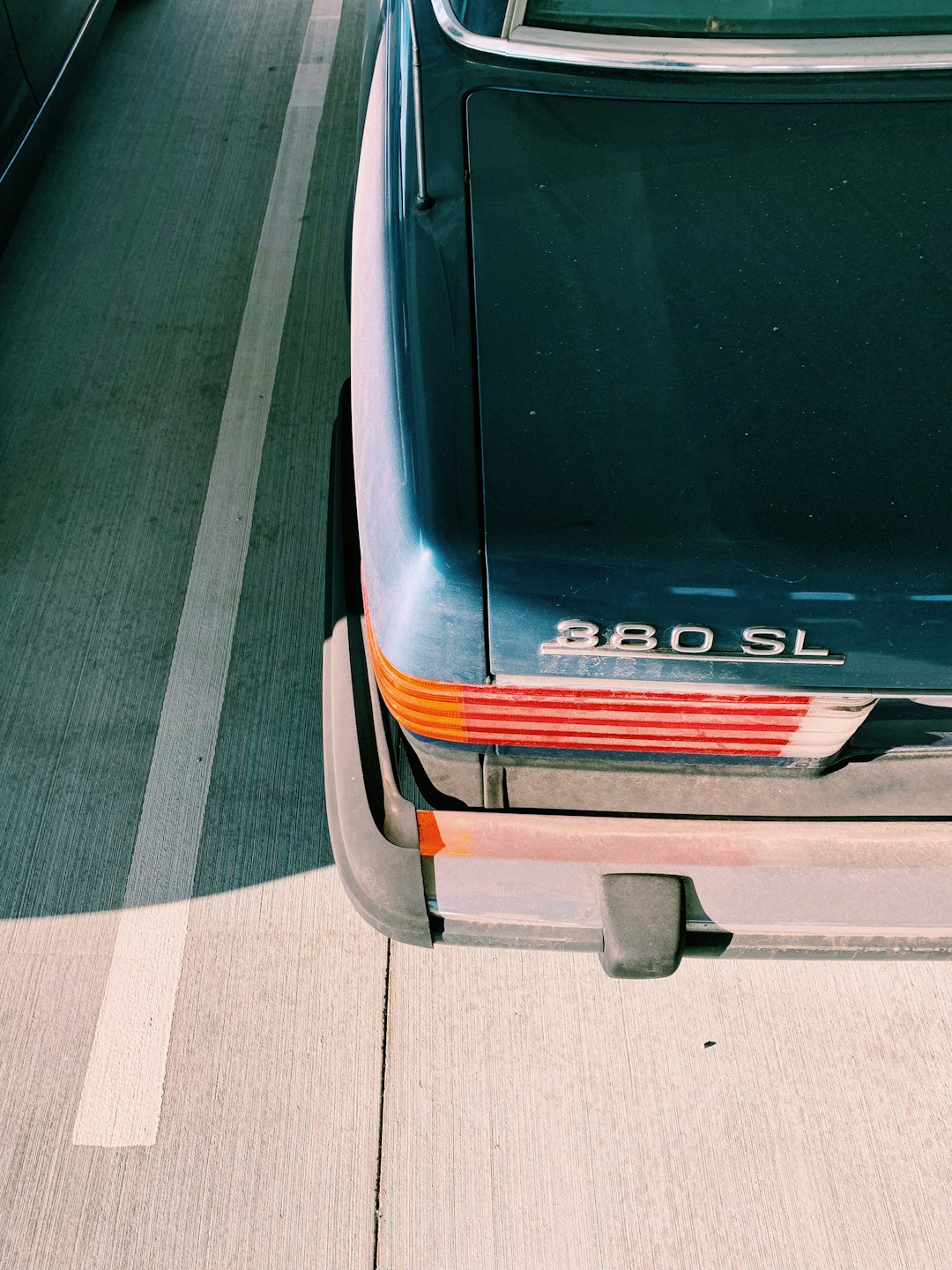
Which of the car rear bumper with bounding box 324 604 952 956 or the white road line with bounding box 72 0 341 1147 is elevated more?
the car rear bumper with bounding box 324 604 952 956

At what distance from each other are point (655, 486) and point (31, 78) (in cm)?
345

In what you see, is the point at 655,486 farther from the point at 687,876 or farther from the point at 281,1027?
A: the point at 281,1027

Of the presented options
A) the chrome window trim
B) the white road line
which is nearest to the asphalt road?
the white road line

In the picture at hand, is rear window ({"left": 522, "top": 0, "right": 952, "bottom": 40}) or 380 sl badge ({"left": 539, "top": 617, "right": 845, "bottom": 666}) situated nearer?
380 sl badge ({"left": 539, "top": 617, "right": 845, "bottom": 666})

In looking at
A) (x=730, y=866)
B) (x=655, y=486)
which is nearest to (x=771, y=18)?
(x=655, y=486)

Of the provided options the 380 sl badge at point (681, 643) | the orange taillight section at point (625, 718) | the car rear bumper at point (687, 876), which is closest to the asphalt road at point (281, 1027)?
the car rear bumper at point (687, 876)

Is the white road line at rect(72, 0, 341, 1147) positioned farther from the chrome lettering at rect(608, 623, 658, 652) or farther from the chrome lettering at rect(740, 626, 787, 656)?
the chrome lettering at rect(740, 626, 787, 656)

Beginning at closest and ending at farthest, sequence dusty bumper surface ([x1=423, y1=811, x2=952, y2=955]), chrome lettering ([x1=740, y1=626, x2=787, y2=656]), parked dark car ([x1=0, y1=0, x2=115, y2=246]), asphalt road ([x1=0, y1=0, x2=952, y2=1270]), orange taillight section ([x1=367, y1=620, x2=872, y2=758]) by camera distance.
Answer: chrome lettering ([x1=740, y1=626, x2=787, y2=656]) → orange taillight section ([x1=367, y1=620, x2=872, y2=758]) → dusty bumper surface ([x1=423, y1=811, x2=952, y2=955]) → asphalt road ([x1=0, y1=0, x2=952, y2=1270]) → parked dark car ([x1=0, y1=0, x2=115, y2=246])

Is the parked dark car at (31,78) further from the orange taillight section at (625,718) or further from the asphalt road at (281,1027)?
the orange taillight section at (625,718)

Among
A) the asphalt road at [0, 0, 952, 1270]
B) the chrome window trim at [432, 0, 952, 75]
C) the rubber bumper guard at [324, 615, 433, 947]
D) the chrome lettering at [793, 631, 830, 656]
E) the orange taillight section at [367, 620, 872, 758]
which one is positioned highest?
the chrome window trim at [432, 0, 952, 75]

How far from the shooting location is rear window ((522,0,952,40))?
6.27 feet

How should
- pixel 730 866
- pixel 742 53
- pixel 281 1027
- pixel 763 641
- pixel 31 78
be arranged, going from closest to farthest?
pixel 763 641 → pixel 730 866 → pixel 742 53 → pixel 281 1027 → pixel 31 78

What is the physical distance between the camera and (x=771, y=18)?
1919 millimetres

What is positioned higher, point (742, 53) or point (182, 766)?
point (742, 53)
